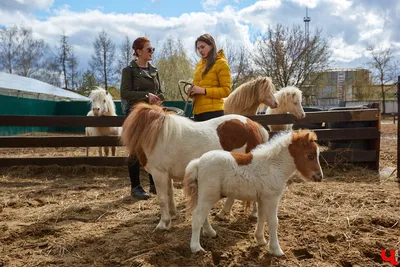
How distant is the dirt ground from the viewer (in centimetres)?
306

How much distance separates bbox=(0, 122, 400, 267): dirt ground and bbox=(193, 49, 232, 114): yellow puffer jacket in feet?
4.81

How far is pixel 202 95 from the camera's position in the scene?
448cm

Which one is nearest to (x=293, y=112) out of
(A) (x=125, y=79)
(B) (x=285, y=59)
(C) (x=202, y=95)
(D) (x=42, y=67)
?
(C) (x=202, y=95)

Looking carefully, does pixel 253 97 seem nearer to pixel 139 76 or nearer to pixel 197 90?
pixel 197 90

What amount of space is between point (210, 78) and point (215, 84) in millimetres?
107

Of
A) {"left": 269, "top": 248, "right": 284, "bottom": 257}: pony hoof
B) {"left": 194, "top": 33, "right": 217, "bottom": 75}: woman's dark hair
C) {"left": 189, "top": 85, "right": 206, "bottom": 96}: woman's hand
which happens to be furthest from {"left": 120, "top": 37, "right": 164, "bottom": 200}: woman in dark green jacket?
{"left": 269, "top": 248, "right": 284, "bottom": 257}: pony hoof

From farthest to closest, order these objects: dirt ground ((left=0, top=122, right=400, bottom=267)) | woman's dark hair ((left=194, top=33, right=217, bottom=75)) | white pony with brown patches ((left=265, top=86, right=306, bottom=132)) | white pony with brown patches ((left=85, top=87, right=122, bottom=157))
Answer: white pony with brown patches ((left=85, top=87, right=122, bottom=157))
white pony with brown patches ((left=265, top=86, right=306, bottom=132))
woman's dark hair ((left=194, top=33, right=217, bottom=75))
dirt ground ((left=0, top=122, right=400, bottom=267))

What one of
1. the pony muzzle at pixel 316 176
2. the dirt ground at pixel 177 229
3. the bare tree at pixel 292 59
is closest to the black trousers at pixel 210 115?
the dirt ground at pixel 177 229

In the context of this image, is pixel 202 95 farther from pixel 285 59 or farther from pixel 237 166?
pixel 285 59

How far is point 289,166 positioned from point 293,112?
4549mm

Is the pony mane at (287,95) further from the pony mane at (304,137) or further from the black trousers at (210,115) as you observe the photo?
the pony mane at (304,137)

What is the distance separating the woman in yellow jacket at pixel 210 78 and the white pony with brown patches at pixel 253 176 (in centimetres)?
138

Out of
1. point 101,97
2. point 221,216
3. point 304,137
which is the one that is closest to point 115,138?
point 101,97

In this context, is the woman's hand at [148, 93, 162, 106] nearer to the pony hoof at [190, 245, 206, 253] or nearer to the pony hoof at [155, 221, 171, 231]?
the pony hoof at [155, 221, 171, 231]
